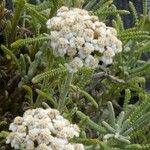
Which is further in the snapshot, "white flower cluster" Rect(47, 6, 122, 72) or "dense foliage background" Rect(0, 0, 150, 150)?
"dense foliage background" Rect(0, 0, 150, 150)

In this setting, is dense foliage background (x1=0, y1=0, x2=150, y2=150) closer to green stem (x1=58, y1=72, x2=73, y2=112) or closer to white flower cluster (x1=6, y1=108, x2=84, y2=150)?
green stem (x1=58, y1=72, x2=73, y2=112)

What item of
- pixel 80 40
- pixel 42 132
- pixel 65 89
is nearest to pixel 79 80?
pixel 65 89

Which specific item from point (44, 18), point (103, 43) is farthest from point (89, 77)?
point (103, 43)

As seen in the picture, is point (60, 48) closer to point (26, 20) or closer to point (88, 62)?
point (88, 62)

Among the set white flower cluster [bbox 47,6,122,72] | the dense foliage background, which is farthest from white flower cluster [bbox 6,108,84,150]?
the dense foliage background

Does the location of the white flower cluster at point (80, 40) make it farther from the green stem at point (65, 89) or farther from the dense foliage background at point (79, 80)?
the dense foliage background at point (79, 80)

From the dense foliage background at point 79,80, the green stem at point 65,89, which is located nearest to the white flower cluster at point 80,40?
the green stem at point 65,89

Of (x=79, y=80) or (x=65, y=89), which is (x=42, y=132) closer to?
(x=65, y=89)
